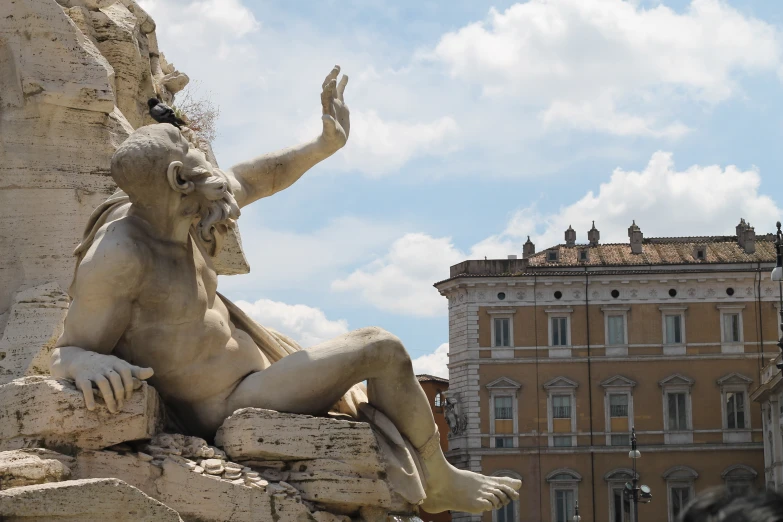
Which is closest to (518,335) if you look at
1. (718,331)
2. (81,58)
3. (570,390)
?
(570,390)

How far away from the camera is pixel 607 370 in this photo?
55.0 m

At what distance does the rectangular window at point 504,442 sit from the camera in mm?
54375

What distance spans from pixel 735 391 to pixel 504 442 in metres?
9.44

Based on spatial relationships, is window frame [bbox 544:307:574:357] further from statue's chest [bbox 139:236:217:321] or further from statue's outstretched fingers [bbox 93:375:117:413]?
statue's outstretched fingers [bbox 93:375:117:413]

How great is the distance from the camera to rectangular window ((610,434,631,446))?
2135 inches

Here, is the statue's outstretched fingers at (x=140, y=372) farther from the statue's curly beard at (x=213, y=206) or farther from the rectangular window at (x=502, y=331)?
the rectangular window at (x=502, y=331)

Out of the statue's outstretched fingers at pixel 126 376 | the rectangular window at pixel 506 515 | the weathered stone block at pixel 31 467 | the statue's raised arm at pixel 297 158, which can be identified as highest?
the statue's raised arm at pixel 297 158

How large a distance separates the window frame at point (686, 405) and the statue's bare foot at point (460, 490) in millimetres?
49309

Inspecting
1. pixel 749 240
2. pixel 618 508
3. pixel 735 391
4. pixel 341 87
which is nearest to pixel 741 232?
pixel 749 240

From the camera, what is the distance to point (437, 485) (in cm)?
596

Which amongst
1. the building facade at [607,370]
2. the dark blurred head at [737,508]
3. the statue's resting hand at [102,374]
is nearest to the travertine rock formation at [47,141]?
the statue's resting hand at [102,374]

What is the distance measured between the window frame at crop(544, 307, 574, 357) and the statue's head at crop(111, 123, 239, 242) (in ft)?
164

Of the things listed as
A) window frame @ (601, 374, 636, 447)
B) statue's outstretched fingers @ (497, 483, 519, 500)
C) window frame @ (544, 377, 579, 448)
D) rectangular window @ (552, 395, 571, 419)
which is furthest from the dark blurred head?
window frame @ (601, 374, 636, 447)

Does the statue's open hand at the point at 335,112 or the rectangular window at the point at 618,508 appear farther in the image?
the rectangular window at the point at 618,508
